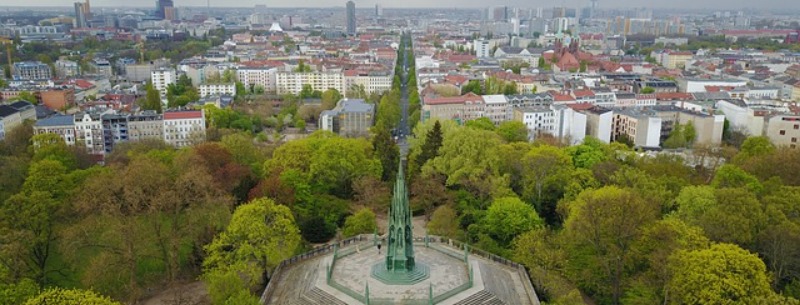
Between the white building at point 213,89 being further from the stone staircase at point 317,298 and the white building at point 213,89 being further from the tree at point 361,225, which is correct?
the stone staircase at point 317,298

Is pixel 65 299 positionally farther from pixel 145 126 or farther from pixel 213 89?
pixel 213 89

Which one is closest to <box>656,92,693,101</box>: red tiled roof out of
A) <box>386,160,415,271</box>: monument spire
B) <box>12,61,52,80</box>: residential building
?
<box>386,160,415,271</box>: monument spire

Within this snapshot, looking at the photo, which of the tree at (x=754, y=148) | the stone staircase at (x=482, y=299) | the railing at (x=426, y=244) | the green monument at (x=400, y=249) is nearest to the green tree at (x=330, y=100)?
the tree at (x=754, y=148)

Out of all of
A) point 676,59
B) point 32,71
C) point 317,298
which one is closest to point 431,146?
point 317,298

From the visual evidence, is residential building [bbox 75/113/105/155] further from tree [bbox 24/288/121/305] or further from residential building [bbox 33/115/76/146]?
tree [bbox 24/288/121/305]

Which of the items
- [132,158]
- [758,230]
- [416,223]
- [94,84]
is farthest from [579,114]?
[94,84]

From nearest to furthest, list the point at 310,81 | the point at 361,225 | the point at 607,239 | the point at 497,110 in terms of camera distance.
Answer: the point at 607,239 < the point at 361,225 < the point at 497,110 < the point at 310,81
